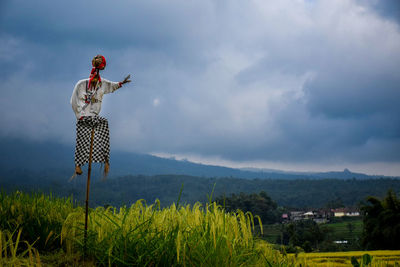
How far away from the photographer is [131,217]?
213 inches

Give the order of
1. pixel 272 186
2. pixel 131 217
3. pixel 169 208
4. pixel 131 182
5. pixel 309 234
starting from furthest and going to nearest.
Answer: pixel 131 182 → pixel 272 186 → pixel 309 234 → pixel 169 208 → pixel 131 217

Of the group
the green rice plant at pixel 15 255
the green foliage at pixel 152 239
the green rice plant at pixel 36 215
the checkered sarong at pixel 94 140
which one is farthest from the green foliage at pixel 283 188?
the green rice plant at pixel 15 255

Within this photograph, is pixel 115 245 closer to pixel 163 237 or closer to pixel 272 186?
pixel 163 237

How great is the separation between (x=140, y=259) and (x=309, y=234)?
147ft

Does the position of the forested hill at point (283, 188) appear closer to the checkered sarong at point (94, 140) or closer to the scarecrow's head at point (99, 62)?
the checkered sarong at point (94, 140)

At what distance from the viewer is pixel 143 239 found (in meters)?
4.70

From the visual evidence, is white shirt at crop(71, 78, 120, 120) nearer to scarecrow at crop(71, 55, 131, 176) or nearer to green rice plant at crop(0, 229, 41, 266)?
scarecrow at crop(71, 55, 131, 176)

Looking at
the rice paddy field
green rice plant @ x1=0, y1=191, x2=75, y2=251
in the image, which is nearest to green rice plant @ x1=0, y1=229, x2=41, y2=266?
the rice paddy field

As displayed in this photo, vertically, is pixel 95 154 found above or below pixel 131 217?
above

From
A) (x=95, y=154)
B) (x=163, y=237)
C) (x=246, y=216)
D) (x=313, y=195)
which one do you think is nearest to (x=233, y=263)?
(x=163, y=237)

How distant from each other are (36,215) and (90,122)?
2468 mm

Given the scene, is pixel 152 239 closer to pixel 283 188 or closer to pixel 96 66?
pixel 96 66

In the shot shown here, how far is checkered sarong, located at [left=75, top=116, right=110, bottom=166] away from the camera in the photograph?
562 centimetres

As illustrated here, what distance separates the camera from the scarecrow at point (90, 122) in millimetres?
5625
